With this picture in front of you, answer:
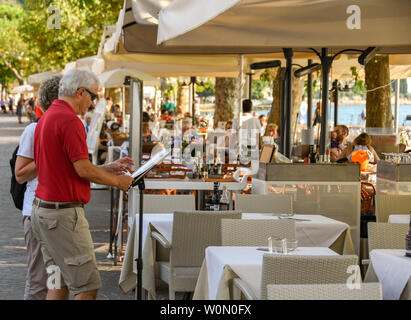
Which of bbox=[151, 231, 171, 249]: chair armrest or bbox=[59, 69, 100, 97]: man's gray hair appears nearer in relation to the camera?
bbox=[59, 69, 100, 97]: man's gray hair

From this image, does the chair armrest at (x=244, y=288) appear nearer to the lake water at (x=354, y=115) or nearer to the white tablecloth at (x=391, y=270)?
the white tablecloth at (x=391, y=270)

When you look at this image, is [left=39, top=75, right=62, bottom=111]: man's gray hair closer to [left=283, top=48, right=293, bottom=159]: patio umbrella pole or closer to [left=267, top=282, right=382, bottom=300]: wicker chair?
[left=267, top=282, right=382, bottom=300]: wicker chair

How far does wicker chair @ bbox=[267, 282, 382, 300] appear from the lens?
3656 millimetres

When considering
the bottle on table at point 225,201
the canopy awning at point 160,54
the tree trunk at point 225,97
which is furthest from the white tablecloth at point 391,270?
the tree trunk at point 225,97

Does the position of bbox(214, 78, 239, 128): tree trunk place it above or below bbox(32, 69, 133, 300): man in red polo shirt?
above

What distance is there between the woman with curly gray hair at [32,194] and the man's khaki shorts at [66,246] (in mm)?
365

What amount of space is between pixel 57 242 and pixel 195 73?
39.4ft

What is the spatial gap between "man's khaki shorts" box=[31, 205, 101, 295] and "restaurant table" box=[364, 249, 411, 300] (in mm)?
1730

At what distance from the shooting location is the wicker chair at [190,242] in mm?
6039

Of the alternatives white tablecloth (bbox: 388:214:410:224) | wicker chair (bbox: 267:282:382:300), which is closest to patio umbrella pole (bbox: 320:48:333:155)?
white tablecloth (bbox: 388:214:410:224)

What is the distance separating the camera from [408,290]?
450cm

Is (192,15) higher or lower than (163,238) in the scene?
higher
